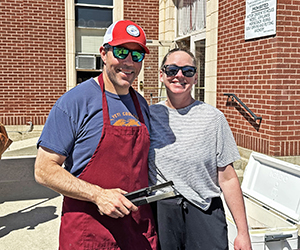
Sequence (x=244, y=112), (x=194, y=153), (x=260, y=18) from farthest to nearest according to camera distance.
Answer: (x=244, y=112), (x=260, y=18), (x=194, y=153)

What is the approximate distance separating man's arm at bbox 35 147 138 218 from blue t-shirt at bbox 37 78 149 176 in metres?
0.06

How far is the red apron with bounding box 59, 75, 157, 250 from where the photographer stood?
1.74m

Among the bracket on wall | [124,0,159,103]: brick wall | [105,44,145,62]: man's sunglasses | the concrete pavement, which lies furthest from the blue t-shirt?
[124,0,159,103]: brick wall

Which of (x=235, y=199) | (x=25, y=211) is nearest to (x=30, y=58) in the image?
(x=25, y=211)

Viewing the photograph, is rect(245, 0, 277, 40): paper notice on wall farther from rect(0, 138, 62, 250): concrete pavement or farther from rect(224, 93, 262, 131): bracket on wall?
rect(0, 138, 62, 250): concrete pavement

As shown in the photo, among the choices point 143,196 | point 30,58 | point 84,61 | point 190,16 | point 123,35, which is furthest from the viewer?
point 84,61

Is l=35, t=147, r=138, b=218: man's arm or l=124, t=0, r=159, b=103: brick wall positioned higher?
l=124, t=0, r=159, b=103: brick wall

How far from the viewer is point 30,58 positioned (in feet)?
30.9

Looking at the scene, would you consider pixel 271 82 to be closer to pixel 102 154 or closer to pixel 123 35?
pixel 123 35

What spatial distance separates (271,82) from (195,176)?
3872 mm

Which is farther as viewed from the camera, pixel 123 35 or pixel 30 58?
pixel 30 58

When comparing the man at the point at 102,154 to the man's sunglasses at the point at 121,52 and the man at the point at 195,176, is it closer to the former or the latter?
the man's sunglasses at the point at 121,52

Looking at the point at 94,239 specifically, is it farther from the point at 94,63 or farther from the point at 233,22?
the point at 94,63

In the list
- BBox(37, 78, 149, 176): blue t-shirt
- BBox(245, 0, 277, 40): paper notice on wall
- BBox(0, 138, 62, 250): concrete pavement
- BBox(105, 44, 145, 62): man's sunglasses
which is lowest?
BBox(0, 138, 62, 250): concrete pavement
